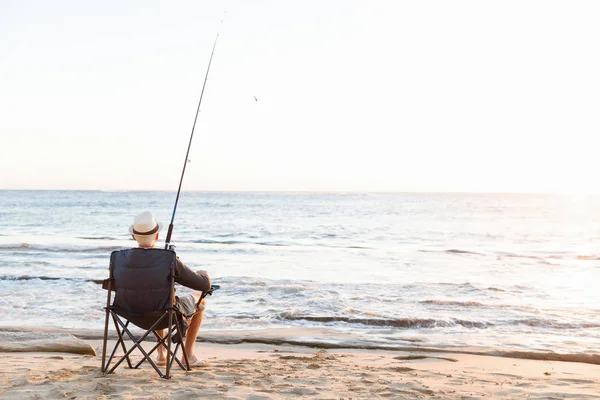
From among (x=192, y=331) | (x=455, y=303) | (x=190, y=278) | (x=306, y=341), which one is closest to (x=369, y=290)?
(x=455, y=303)

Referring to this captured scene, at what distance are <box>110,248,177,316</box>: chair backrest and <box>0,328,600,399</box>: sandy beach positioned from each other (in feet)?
1.56

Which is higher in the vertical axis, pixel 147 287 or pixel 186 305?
pixel 147 287

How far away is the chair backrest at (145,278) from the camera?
13.2 ft

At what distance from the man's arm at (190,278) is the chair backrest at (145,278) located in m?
0.06

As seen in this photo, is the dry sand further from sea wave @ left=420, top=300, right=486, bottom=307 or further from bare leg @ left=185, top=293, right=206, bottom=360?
sea wave @ left=420, top=300, right=486, bottom=307

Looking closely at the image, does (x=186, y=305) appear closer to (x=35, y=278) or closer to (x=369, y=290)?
(x=369, y=290)

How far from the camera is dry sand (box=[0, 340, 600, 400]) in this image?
3.82 meters

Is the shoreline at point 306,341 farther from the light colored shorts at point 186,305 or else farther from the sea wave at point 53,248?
the sea wave at point 53,248

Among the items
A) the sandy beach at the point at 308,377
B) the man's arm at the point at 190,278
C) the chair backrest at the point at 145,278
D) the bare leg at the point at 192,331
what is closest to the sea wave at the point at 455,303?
the sandy beach at the point at 308,377

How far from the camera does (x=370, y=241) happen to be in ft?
72.5

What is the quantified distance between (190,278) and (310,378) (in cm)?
108

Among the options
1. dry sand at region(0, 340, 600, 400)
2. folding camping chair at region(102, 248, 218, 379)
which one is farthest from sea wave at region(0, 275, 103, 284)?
folding camping chair at region(102, 248, 218, 379)

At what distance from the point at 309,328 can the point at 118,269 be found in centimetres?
320

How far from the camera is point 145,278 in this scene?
160 inches
